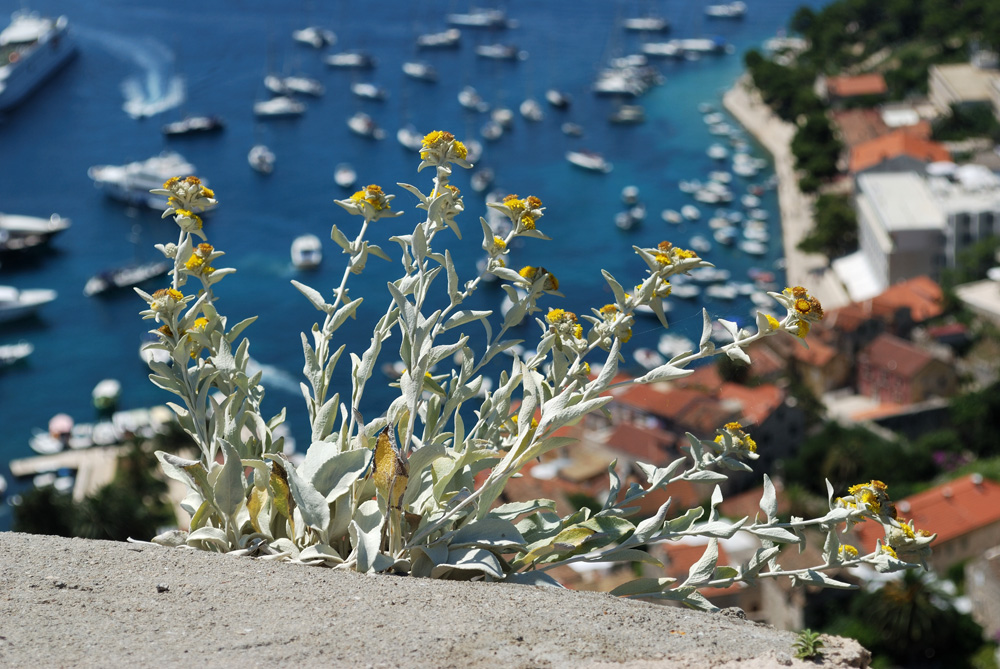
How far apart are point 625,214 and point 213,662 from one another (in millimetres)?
30963

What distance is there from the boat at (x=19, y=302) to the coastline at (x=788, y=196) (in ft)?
60.3

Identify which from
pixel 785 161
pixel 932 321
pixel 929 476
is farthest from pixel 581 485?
pixel 785 161

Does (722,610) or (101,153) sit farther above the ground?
(722,610)

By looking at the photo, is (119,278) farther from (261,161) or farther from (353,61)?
(353,61)

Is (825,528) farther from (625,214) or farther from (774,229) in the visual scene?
(774,229)

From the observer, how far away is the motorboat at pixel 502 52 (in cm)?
4788

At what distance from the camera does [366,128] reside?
38.8m

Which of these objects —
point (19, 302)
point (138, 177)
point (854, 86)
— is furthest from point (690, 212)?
point (19, 302)

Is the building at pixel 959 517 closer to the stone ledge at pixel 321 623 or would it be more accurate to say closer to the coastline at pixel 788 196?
the coastline at pixel 788 196

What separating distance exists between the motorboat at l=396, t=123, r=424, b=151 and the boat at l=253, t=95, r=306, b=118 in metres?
4.36

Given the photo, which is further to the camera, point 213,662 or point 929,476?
point 929,476

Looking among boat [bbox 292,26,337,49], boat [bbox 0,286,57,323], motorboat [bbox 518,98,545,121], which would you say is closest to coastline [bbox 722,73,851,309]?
motorboat [bbox 518,98,545,121]

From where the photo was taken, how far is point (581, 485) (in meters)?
20.1

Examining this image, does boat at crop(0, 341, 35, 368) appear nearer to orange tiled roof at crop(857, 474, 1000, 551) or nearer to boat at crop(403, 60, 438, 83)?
orange tiled roof at crop(857, 474, 1000, 551)
